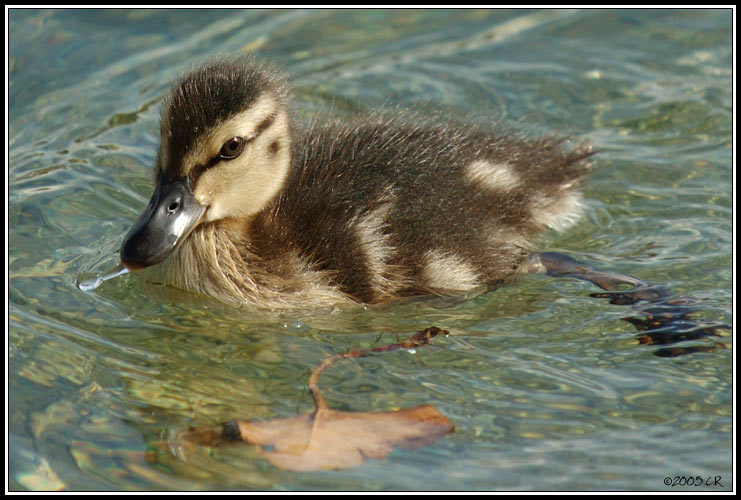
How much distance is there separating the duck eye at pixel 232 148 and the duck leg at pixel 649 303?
1.14 m

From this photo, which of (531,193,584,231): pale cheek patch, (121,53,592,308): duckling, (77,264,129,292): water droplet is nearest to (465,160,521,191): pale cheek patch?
(121,53,592,308): duckling

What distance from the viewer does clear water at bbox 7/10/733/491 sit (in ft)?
9.37

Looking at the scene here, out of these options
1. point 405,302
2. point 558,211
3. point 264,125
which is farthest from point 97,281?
point 558,211

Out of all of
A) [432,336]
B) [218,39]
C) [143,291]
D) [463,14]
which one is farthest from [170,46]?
[432,336]

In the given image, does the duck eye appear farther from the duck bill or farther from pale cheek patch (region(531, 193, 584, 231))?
pale cheek patch (region(531, 193, 584, 231))

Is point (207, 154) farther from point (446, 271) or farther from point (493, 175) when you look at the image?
point (493, 175)

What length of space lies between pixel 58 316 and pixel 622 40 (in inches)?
141

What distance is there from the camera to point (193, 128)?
3.37m

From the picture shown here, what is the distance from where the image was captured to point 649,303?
3.67 meters

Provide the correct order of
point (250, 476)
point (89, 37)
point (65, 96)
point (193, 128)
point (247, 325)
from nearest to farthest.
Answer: point (250, 476)
point (193, 128)
point (247, 325)
point (65, 96)
point (89, 37)

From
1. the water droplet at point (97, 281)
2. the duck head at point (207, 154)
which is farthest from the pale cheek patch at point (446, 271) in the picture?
the water droplet at point (97, 281)

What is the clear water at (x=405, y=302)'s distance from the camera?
112 inches

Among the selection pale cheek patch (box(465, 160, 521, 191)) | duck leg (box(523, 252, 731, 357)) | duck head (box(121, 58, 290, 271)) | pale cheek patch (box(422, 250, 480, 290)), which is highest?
duck head (box(121, 58, 290, 271))

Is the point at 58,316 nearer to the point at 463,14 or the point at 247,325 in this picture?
→ the point at 247,325
